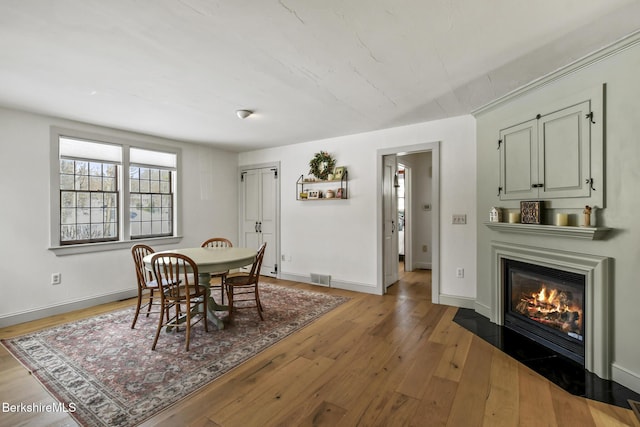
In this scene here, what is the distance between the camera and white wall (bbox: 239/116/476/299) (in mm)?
3797

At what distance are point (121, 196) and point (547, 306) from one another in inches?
219

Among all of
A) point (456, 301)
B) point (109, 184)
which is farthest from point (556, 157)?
point (109, 184)

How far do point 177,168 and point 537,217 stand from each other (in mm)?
5207

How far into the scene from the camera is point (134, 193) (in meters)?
4.57

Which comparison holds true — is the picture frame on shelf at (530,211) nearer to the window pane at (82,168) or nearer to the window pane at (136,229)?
the window pane at (136,229)

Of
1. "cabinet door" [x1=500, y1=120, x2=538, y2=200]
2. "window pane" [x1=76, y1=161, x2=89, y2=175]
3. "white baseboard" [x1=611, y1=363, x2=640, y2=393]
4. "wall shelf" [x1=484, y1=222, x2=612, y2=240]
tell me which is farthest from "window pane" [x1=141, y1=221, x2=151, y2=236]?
"white baseboard" [x1=611, y1=363, x2=640, y2=393]

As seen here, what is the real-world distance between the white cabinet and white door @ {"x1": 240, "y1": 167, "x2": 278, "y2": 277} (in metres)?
3.83

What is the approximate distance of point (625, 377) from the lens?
2.08 meters

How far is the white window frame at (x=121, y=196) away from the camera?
369 centimetres

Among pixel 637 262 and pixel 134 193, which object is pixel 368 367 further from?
pixel 134 193

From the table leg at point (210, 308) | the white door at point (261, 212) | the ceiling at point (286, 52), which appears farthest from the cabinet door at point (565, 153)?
the white door at point (261, 212)

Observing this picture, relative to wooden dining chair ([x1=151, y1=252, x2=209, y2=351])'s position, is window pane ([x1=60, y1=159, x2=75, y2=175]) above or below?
above

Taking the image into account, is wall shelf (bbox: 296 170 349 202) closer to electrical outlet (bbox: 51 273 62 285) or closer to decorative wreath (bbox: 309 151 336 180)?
decorative wreath (bbox: 309 151 336 180)

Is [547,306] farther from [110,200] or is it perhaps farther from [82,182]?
[82,182]
